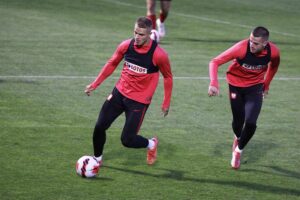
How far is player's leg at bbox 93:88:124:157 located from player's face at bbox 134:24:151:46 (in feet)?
2.79

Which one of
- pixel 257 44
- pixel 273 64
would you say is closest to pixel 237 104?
pixel 273 64

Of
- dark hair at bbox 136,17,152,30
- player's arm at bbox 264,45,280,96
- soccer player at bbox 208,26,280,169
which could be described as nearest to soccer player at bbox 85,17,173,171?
dark hair at bbox 136,17,152,30

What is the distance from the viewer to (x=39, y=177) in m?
11.5

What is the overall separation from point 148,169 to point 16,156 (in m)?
2.04

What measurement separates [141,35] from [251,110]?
2.17 metres

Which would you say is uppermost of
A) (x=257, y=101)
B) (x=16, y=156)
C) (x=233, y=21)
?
(x=257, y=101)

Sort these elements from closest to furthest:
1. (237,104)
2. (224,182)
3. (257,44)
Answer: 1. (224,182)
2. (257,44)
3. (237,104)

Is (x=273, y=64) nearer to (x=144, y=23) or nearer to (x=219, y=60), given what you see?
(x=219, y=60)

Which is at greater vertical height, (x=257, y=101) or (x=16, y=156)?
(x=257, y=101)

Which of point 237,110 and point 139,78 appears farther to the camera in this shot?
point 237,110

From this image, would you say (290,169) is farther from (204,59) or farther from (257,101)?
(204,59)

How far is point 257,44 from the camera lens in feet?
39.8

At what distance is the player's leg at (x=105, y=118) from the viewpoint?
11.8m

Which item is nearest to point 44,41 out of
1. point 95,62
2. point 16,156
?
point 95,62
